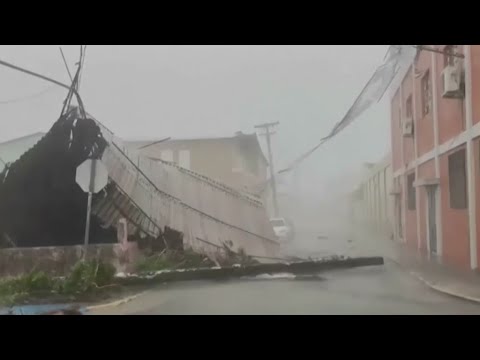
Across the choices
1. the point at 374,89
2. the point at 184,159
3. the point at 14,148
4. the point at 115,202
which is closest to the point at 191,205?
the point at 184,159

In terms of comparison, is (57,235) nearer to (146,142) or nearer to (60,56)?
(146,142)

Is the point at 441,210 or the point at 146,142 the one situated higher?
the point at 146,142

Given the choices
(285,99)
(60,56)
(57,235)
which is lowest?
(57,235)

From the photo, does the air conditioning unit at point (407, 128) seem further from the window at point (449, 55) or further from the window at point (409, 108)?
the window at point (449, 55)

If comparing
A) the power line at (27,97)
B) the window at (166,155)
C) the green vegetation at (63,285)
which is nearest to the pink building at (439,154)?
the window at (166,155)

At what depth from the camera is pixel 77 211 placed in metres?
2.46

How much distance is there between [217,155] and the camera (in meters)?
2.50

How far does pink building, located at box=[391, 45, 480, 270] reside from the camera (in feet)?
7.25

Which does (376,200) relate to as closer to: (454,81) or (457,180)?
(457,180)

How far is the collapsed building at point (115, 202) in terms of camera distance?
2449 mm

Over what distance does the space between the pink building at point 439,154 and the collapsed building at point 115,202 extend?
2.40 ft

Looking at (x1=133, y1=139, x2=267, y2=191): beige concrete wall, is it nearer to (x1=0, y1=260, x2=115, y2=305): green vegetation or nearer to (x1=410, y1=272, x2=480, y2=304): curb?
(x1=0, y1=260, x2=115, y2=305): green vegetation
